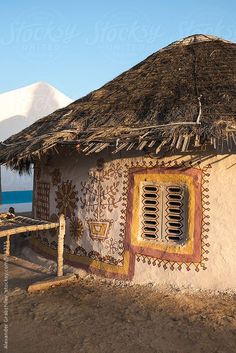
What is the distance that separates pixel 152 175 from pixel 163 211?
2.33ft

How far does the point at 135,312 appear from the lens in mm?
5621

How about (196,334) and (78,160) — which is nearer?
(196,334)

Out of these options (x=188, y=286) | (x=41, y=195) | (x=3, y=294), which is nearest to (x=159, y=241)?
(x=188, y=286)

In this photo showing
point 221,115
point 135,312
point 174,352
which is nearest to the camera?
point 174,352

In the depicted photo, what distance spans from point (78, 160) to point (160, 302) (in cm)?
337

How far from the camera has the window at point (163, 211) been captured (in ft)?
21.9

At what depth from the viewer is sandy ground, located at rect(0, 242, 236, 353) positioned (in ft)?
15.1

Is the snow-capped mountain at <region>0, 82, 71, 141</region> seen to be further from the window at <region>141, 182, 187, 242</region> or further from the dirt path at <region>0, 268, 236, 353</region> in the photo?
the dirt path at <region>0, 268, 236, 353</region>

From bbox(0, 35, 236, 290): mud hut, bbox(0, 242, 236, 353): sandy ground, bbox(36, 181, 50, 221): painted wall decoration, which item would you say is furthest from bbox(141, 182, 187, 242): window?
bbox(36, 181, 50, 221): painted wall decoration

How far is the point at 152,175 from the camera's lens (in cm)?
684

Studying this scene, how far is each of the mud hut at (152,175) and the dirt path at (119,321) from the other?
0.60 m

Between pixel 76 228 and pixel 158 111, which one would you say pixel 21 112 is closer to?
pixel 76 228

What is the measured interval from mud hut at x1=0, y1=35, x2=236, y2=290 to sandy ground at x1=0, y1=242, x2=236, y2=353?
502mm

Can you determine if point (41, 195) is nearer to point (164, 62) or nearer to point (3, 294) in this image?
point (3, 294)
